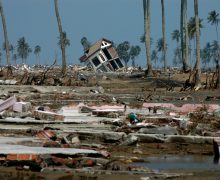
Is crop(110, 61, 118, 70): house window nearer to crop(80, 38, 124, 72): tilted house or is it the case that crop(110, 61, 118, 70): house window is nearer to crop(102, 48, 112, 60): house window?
crop(80, 38, 124, 72): tilted house

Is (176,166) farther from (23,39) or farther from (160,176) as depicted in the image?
(23,39)

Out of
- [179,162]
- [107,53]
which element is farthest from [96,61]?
[179,162]

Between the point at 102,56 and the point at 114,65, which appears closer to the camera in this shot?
the point at 102,56

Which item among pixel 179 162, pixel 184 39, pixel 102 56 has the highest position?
pixel 102 56

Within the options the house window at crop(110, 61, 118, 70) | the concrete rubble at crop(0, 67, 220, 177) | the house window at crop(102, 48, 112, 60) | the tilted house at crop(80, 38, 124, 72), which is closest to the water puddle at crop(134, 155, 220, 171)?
the concrete rubble at crop(0, 67, 220, 177)

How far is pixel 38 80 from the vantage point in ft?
131

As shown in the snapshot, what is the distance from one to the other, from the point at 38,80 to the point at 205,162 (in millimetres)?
29751

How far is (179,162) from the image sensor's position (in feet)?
35.6

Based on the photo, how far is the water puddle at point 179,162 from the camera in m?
10.2

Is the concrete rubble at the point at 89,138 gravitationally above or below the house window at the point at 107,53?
below

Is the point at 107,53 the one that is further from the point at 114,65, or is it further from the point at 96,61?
the point at 114,65

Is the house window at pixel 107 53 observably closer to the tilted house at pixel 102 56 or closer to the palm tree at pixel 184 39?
the tilted house at pixel 102 56

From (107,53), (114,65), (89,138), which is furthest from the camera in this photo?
(114,65)

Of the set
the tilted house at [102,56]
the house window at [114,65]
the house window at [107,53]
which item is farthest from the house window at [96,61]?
the house window at [114,65]
